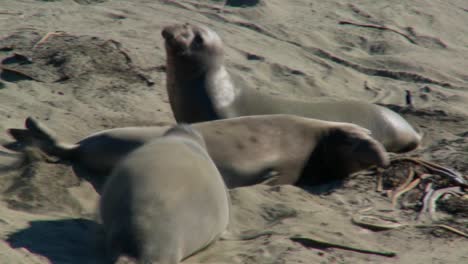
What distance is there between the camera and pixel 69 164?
4.53 metres

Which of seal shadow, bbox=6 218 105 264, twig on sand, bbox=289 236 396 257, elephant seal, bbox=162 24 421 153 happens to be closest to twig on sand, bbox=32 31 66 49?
elephant seal, bbox=162 24 421 153

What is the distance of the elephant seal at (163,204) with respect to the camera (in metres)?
3.07

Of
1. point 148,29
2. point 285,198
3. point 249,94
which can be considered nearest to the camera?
point 285,198

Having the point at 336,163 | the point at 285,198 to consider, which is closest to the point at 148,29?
the point at 336,163

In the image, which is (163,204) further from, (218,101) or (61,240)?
(218,101)

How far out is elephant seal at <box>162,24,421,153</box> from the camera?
5.87 m

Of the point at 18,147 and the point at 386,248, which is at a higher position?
the point at 386,248

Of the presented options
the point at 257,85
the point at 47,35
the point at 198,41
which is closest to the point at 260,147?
the point at 198,41

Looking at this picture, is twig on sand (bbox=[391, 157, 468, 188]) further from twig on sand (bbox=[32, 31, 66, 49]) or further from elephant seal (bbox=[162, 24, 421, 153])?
twig on sand (bbox=[32, 31, 66, 49])

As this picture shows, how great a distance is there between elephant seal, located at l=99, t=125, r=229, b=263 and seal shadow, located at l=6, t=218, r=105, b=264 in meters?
0.12

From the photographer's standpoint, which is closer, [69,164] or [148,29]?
[69,164]

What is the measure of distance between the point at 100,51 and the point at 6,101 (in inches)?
50.5

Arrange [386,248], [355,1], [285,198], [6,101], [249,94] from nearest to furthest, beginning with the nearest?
[386,248] < [285,198] < [6,101] < [249,94] < [355,1]

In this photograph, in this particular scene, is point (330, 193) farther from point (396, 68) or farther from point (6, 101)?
point (396, 68)
